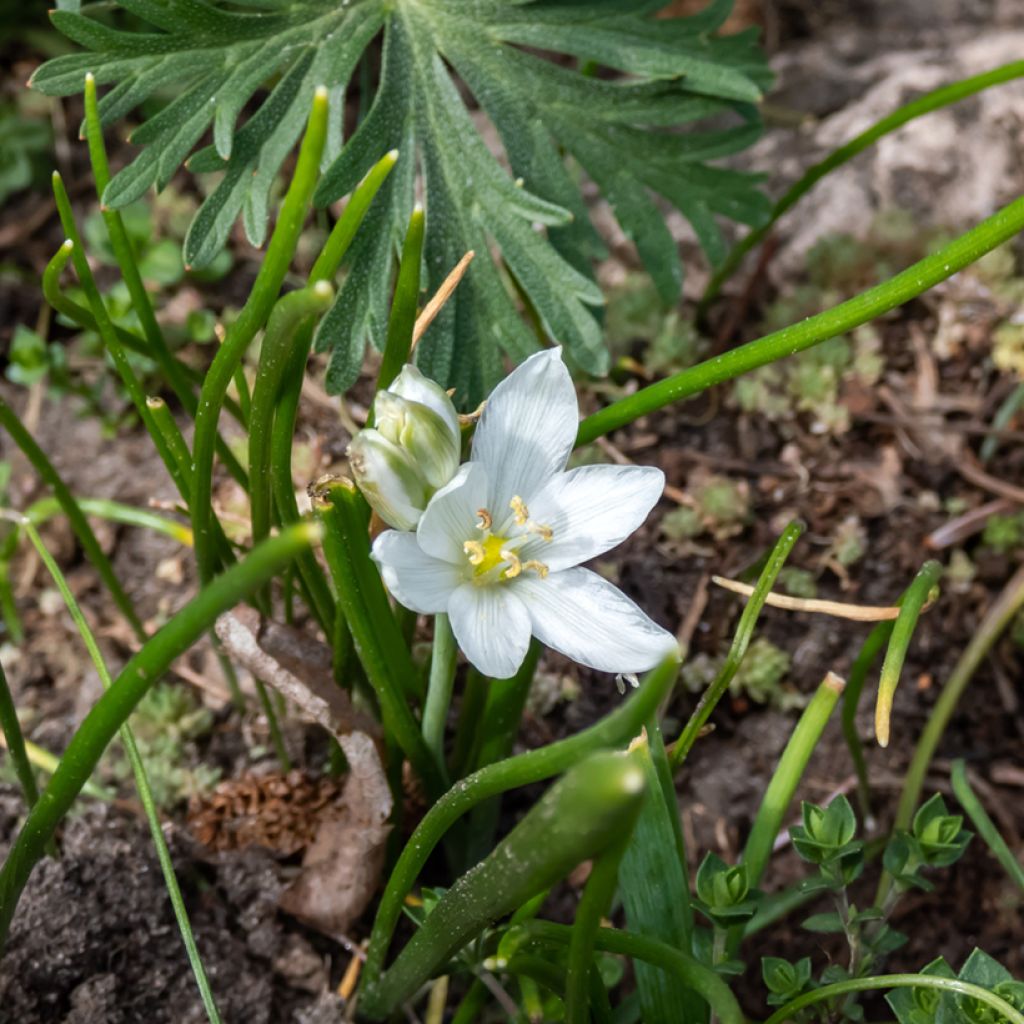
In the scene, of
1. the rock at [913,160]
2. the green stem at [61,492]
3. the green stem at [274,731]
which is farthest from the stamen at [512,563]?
the rock at [913,160]

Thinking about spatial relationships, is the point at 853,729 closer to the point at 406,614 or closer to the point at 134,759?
the point at 406,614

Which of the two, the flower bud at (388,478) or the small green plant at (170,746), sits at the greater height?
the flower bud at (388,478)

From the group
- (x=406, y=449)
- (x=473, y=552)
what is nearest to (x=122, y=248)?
(x=406, y=449)

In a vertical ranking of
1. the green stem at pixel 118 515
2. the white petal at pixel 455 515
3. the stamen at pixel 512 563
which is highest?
the white petal at pixel 455 515

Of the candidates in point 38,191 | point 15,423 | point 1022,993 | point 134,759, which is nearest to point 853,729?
point 1022,993

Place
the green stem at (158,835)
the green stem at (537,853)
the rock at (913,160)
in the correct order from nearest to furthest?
the green stem at (537,853) → the green stem at (158,835) → the rock at (913,160)

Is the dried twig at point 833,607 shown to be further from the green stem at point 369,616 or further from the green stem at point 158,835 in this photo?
the green stem at point 158,835
